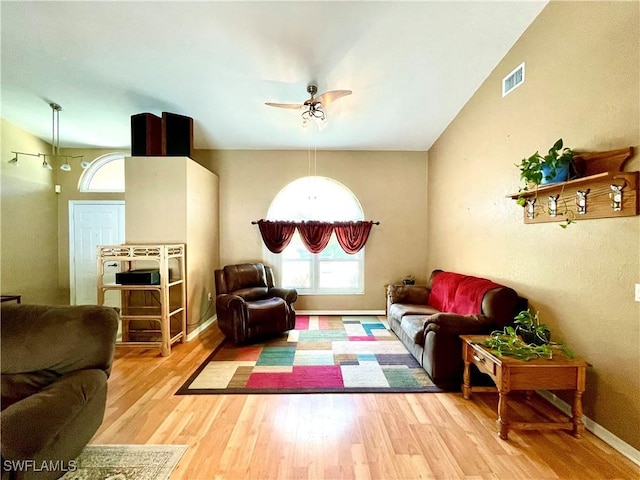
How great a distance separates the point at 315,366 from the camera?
9.73ft

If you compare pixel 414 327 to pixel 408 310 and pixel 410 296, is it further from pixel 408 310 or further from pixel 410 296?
pixel 410 296

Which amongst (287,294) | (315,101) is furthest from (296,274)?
(315,101)

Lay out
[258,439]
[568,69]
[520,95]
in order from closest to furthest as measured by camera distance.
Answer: [258,439] < [568,69] < [520,95]

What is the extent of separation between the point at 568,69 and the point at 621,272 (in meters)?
1.54

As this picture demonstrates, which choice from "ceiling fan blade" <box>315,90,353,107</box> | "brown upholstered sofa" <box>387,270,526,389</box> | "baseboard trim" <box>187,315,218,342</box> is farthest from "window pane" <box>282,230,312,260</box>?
"ceiling fan blade" <box>315,90,353,107</box>

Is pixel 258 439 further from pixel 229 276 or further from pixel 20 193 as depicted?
pixel 20 193

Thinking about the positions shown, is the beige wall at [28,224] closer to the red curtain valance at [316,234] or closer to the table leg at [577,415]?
the red curtain valance at [316,234]

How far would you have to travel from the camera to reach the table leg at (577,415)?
1.86 metres

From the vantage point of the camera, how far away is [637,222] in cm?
168

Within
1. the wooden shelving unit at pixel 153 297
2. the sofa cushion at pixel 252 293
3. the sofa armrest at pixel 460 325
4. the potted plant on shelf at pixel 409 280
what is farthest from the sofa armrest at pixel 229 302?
the potted plant on shelf at pixel 409 280

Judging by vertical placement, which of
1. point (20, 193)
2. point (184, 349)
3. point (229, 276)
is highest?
point (20, 193)

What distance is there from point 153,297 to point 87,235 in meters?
2.31

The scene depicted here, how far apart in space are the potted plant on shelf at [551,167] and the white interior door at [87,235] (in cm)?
570

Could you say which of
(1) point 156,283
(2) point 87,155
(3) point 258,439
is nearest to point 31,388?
(3) point 258,439
